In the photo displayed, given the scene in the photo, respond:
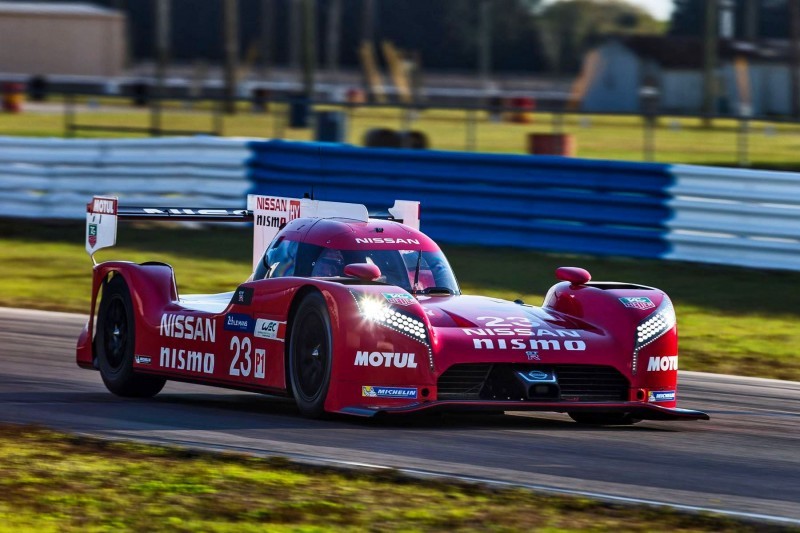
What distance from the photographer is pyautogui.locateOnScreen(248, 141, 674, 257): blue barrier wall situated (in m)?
17.6

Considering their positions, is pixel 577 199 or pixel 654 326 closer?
pixel 654 326

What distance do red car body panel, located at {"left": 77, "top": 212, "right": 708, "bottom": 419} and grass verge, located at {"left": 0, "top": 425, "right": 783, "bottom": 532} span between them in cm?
112

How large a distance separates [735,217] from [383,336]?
9.21m

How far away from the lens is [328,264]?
30.7ft

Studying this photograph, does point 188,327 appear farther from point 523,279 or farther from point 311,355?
point 523,279

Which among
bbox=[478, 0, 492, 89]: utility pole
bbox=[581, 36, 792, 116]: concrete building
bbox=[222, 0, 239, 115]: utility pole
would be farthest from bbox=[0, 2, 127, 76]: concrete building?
bbox=[581, 36, 792, 116]: concrete building

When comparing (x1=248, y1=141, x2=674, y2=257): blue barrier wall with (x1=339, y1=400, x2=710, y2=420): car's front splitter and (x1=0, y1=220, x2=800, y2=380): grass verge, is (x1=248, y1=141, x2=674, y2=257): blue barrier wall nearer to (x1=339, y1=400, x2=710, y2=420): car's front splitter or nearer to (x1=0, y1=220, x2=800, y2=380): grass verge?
(x1=0, y1=220, x2=800, y2=380): grass verge

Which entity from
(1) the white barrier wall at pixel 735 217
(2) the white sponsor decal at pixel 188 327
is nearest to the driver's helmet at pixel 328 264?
(2) the white sponsor decal at pixel 188 327

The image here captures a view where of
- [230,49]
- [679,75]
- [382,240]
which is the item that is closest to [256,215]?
[382,240]

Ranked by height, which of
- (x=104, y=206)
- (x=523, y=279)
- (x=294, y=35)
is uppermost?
(x=294, y=35)

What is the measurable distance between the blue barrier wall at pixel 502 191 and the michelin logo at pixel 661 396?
8.12 m

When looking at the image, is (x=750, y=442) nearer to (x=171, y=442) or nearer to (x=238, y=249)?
(x=171, y=442)

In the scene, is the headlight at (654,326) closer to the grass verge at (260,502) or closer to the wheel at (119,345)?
the grass verge at (260,502)

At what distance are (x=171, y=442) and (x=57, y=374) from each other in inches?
128
